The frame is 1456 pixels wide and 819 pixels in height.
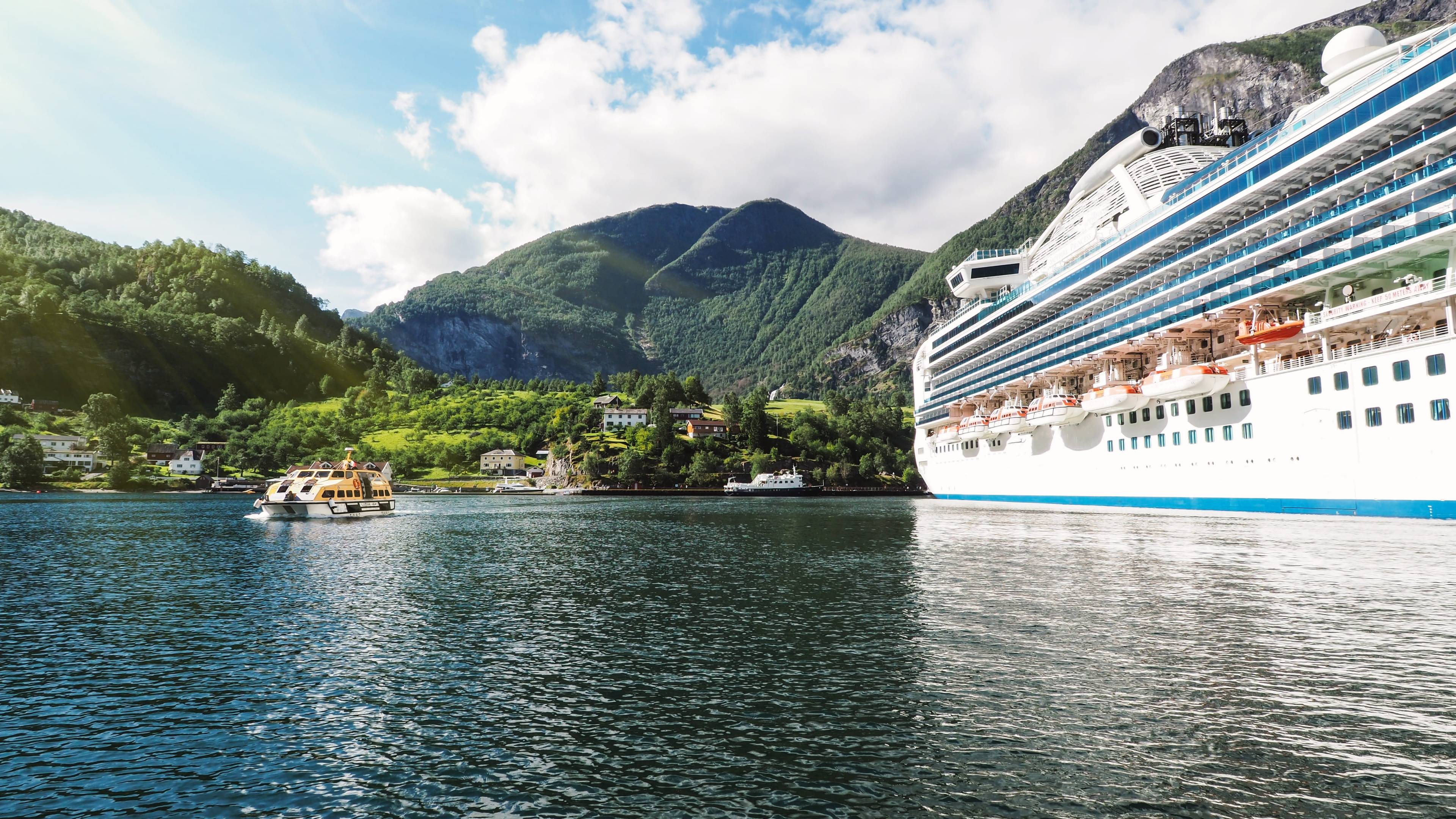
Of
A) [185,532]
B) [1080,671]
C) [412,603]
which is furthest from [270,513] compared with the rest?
[1080,671]

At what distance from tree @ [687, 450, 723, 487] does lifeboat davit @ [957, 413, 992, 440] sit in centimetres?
10503

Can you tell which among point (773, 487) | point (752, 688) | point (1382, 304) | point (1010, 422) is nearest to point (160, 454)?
point (773, 487)

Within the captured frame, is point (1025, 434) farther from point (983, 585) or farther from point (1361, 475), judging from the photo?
point (983, 585)

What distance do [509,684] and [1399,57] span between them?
6131 centimetres

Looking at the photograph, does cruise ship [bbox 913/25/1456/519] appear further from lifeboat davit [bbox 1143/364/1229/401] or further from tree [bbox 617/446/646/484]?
tree [bbox 617/446/646/484]

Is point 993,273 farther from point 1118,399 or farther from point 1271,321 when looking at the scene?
point 1271,321

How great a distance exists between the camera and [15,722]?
44.0 ft

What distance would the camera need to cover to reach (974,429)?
83.1 meters

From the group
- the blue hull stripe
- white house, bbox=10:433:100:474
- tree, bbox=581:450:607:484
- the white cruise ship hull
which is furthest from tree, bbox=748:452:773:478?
white house, bbox=10:433:100:474

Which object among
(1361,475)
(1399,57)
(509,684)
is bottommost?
(509,684)

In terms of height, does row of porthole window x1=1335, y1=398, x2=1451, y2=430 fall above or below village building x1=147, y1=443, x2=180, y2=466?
below

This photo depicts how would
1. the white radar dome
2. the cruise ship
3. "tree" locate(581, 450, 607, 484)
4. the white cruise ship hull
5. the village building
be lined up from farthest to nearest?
the village building → "tree" locate(581, 450, 607, 484) → the white radar dome → the cruise ship → the white cruise ship hull

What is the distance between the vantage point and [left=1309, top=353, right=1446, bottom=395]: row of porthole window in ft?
120

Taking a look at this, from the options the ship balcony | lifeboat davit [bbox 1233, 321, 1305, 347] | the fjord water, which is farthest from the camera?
the ship balcony
